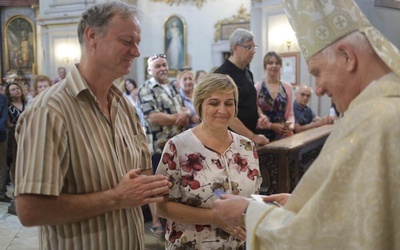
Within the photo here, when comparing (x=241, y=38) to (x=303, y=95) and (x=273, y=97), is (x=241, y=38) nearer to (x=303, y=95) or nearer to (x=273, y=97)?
(x=273, y=97)

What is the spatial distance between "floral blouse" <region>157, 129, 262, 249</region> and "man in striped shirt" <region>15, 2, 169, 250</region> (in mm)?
348

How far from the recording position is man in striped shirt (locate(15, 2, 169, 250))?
1436mm

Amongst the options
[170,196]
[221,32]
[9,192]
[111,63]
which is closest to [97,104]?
[111,63]

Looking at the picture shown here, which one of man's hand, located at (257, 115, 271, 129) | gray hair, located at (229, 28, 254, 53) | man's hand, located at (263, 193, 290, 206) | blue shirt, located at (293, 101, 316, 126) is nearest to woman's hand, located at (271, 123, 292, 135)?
man's hand, located at (257, 115, 271, 129)

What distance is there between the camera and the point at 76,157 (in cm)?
154

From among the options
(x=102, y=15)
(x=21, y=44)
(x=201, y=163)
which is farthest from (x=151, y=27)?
(x=102, y=15)

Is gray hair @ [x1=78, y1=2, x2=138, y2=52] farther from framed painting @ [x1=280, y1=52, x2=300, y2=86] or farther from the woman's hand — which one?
framed painting @ [x1=280, y1=52, x2=300, y2=86]

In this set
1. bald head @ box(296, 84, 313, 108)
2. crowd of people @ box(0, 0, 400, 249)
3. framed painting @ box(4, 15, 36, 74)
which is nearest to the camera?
crowd of people @ box(0, 0, 400, 249)

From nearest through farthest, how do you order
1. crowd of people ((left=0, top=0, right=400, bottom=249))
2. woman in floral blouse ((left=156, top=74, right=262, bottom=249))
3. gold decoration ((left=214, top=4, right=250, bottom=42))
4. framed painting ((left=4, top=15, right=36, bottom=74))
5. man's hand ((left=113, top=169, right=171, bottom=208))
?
crowd of people ((left=0, top=0, right=400, bottom=249)) → man's hand ((left=113, top=169, right=171, bottom=208)) → woman in floral blouse ((left=156, top=74, right=262, bottom=249)) → gold decoration ((left=214, top=4, right=250, bottom=42)) → framed painting ((left=4, top=15, right=36, bottom=74))

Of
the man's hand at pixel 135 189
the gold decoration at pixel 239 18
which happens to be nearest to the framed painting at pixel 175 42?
the gold decoration at pixel 239 18

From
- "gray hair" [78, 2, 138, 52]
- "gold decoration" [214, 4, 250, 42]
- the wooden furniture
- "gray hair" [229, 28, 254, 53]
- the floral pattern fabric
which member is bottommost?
the wooden furniture

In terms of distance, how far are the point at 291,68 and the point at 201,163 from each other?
6.40 metres

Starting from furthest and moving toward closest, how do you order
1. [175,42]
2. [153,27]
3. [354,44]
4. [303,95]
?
[153,27] → [175,42] → [303,95] → [354,44]

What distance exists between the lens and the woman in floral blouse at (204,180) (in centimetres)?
207
